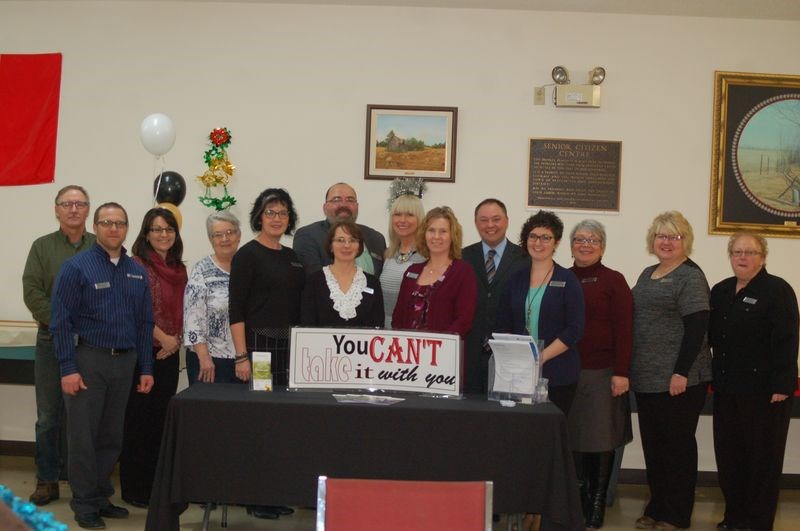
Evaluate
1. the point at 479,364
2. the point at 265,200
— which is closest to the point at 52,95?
the point at 265,200

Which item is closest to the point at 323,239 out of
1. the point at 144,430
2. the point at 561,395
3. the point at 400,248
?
the point at 400,248

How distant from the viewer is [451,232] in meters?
3.86

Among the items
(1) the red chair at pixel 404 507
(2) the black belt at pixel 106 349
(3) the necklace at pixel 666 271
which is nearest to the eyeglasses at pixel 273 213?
(2) the black belt at pixel 106 349

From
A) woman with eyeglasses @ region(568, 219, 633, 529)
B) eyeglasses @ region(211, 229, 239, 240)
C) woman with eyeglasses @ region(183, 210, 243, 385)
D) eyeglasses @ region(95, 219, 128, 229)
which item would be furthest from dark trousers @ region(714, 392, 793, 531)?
eyeglasses @ region(95, 219, 128, 229)

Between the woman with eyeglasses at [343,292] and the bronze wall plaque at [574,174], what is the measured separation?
2.47m

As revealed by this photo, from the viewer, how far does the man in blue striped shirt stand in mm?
3865

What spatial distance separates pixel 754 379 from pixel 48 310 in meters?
3.67

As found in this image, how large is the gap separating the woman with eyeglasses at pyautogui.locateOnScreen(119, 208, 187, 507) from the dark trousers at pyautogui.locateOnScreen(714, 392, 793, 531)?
2904 mm

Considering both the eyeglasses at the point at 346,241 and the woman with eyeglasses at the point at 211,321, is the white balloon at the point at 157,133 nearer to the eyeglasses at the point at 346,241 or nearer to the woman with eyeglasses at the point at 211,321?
the woman with eyeglasses at the point at 211,321

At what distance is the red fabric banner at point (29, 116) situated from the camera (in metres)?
6.00

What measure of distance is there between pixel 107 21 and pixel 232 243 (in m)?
2.76

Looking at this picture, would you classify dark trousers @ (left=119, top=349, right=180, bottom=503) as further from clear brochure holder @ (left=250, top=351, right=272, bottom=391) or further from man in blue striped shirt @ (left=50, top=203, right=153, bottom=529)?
clear brochure holder @ (left=250, top=351, right=272, bottom=391)

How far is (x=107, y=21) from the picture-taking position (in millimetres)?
5992

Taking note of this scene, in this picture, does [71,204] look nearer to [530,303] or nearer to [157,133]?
[157,133]
